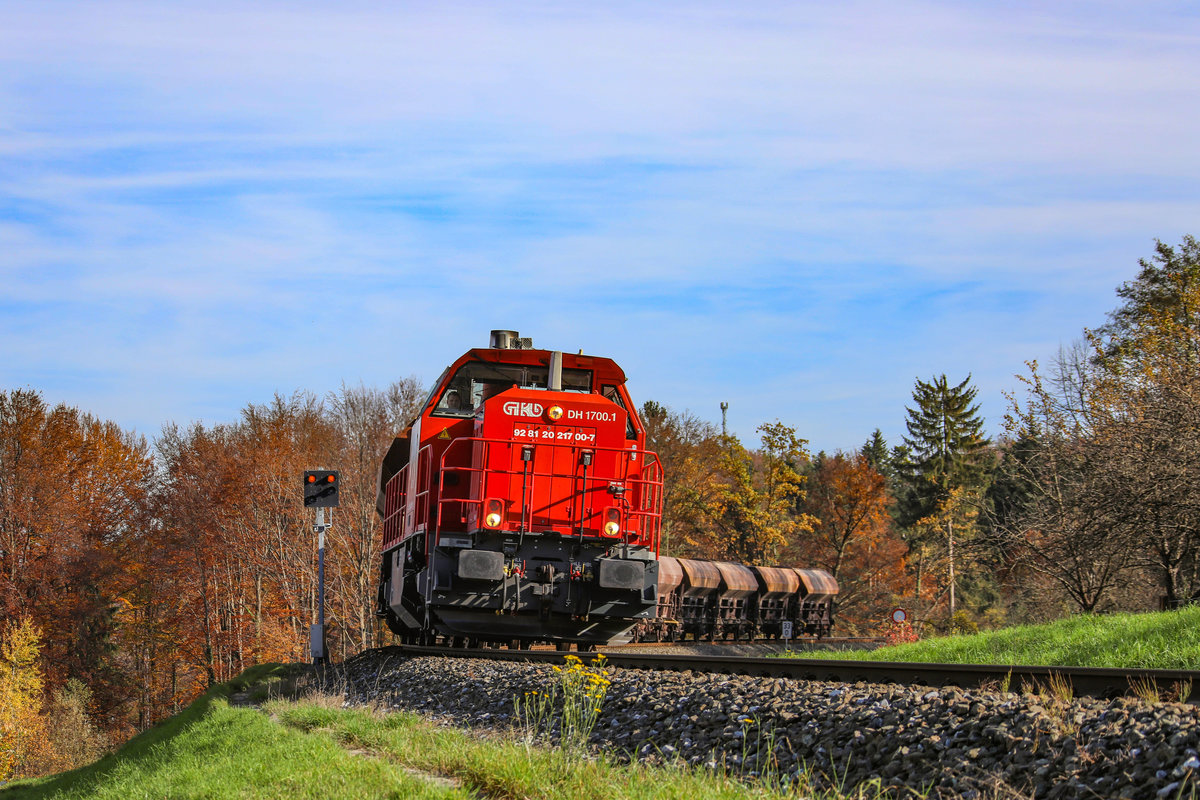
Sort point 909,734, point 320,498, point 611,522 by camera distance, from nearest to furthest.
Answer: point 909,734 < point 611,522 < point 320,498

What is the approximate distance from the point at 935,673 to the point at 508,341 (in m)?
8.31

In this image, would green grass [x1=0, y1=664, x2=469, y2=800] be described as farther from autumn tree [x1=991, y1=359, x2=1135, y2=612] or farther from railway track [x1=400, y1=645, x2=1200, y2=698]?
autumn tree [x1=991, y1=359, x2=1135, y2=612]

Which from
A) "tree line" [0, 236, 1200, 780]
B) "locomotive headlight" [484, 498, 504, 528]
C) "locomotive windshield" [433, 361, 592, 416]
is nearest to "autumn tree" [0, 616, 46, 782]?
"tree line" [0, 236, 1200, 780]

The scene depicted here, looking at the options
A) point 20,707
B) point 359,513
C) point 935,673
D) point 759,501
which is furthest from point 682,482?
point 935,673

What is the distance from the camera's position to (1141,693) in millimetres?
5637

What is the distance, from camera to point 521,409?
1298 cm

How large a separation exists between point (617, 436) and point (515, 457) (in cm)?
135

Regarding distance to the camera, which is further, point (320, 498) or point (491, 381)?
point (320, 498)

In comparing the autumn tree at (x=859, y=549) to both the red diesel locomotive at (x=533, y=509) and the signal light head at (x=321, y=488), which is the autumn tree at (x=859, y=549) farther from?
the red diesel locomotive at (x=533, y=509)

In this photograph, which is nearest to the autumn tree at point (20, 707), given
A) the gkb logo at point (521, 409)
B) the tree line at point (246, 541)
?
the tree line at point (246, 541)

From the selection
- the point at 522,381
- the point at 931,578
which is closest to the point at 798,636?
the point at 522,381

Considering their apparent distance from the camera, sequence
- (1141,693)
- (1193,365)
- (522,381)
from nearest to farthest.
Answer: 1. (1141,693)
2. (522,381)
3. (1193,365)

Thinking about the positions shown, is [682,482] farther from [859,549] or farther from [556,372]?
[556,372]

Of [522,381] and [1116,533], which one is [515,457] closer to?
[522,381]
